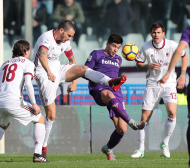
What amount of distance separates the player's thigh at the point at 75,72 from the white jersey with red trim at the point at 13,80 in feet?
3.55

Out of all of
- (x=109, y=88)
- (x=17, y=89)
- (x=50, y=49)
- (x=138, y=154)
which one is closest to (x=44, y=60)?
(x=50, y=49)

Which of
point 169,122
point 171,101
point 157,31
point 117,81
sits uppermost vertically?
point 157,31

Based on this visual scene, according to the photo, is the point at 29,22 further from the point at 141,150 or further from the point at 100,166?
the point at 100,166

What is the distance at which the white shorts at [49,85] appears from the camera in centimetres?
735

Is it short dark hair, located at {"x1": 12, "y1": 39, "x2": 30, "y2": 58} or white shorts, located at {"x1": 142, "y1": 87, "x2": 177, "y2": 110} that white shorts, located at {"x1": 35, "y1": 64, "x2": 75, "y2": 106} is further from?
white shorts, located at {"x1": 142, "y1": 87, "x2": 177, "y2": 110}

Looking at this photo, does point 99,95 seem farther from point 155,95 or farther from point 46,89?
point 155,95

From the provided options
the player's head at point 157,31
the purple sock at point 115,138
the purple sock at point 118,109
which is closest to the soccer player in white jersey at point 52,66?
the purple sock at point 118,109

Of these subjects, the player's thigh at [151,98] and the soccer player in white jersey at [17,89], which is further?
the player's thigh at [151,98]

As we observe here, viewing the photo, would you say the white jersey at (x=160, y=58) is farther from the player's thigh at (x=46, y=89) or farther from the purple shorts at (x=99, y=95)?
the player's thigh at (x=46, y=89)

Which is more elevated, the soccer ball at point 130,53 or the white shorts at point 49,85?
the soccer ball at point 130,53

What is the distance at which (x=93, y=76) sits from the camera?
660cm

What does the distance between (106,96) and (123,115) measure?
0.68m

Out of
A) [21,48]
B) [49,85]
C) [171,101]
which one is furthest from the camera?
[171,101]

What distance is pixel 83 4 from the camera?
559 inches
